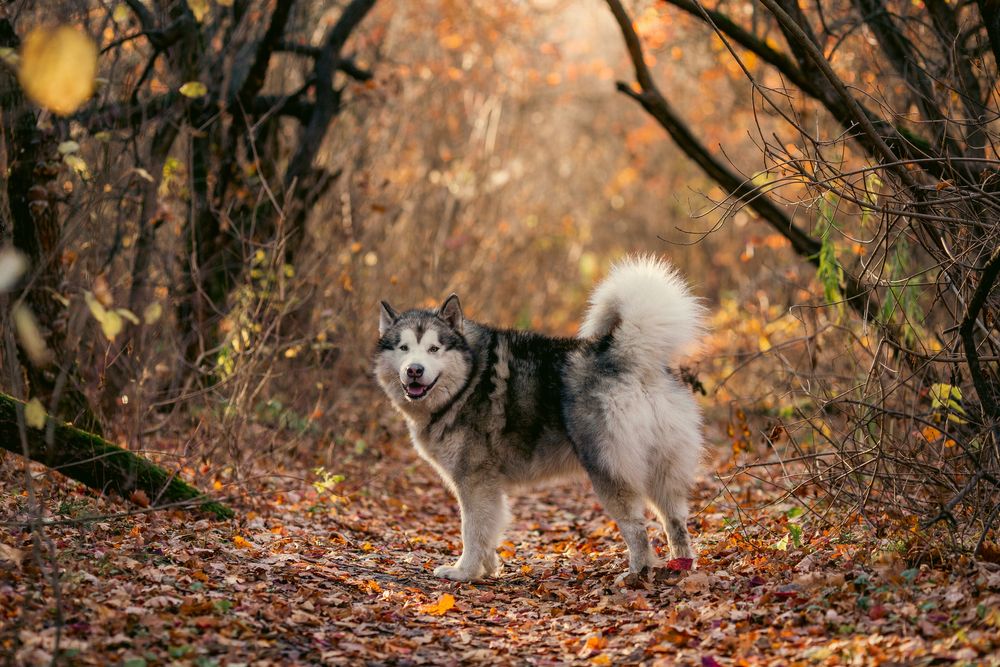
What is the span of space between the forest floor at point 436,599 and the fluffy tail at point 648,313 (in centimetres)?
107

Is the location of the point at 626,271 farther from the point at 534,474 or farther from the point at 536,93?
the point at 536,93

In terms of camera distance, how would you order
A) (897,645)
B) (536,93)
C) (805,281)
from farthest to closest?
(536,93) < (805,281) < (897,645)

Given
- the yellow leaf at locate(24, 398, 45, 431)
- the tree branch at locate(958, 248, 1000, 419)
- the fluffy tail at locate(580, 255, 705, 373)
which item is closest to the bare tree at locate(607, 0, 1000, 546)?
the tree branch at locate(958, 248, 1000, 419)

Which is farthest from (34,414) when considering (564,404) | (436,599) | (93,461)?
(564,404)

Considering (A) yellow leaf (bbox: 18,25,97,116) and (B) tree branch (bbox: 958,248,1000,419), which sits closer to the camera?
(A) yellow leaf (bbox: 18,25,97,116)

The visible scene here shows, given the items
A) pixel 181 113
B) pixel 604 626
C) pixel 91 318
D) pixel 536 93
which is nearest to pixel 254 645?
pixel 604 626

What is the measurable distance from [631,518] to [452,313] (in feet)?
6.80

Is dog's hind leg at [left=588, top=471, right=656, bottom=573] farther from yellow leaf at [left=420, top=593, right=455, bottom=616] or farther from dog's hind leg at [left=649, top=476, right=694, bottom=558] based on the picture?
yellow leaf at [left=420, top=593, right=455, bottom=616]

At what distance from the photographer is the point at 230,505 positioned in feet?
24.0

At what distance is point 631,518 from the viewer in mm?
6137

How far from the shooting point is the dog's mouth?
662 cm

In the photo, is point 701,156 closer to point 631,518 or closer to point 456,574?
point 631,518

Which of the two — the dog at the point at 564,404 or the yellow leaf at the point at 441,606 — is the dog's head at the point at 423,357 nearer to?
the dog at the point at 564,404

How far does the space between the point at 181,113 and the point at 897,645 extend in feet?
23.1
